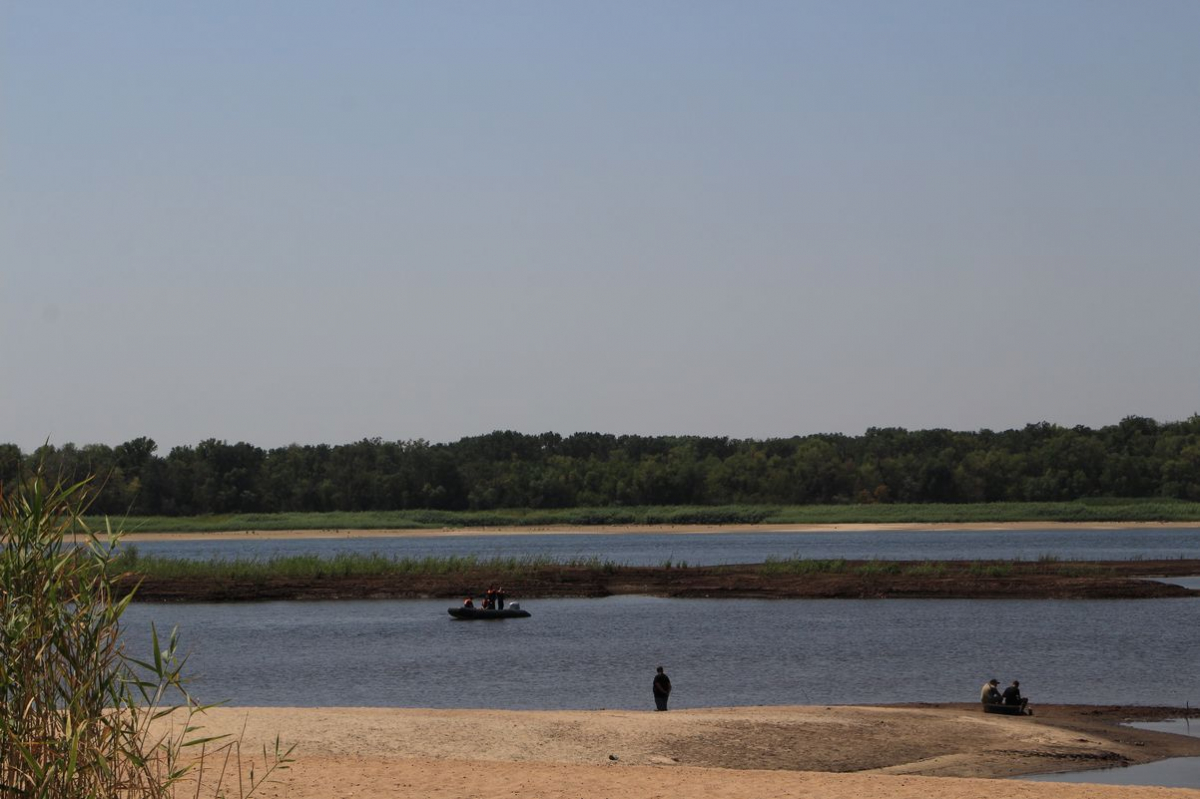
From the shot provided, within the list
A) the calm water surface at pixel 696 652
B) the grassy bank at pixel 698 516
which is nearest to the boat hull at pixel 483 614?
the calm water surface at pixel 696 652

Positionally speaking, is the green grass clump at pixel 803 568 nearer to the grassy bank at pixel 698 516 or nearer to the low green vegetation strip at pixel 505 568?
the low green vegetation strip at pixel 505 568

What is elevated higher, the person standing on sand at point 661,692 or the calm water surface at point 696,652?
the person standing on sand at point 661,692

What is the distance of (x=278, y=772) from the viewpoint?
1819 cm

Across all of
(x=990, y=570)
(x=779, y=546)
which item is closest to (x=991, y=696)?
(x=990, y=570)

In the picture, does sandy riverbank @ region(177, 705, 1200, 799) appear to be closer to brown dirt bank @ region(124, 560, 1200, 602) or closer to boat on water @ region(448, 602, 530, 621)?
boat on water @ region(448, 602, 530, 621)

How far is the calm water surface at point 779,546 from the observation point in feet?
292

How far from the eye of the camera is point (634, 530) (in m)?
136

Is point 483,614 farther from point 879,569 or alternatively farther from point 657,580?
point 879,569

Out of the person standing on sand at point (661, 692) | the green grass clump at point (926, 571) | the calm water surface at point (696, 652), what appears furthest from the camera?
the green grass clump at point (926, 571)

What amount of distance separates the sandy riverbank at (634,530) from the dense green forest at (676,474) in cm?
741

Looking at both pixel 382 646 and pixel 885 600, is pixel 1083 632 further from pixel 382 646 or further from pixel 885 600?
pixel 382 646

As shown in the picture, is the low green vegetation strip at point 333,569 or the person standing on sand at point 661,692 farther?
the low green vegetation strip at point 333,569

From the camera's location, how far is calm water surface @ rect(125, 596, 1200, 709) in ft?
109

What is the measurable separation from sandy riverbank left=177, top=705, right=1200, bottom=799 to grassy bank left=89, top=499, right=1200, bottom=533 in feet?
323
